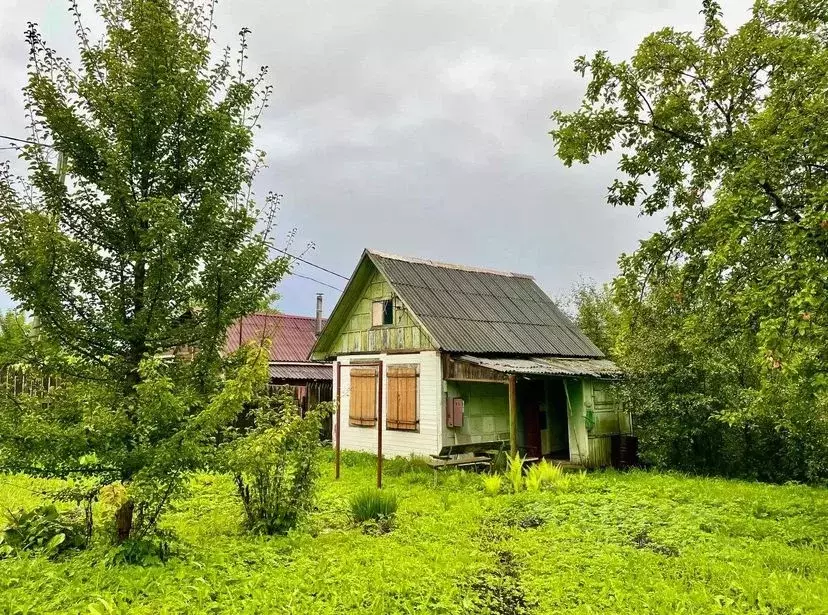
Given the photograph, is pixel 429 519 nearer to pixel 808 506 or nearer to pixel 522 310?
pixel 808 506

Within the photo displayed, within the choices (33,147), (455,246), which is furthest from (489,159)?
(33,147)

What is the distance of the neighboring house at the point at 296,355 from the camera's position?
58.9 ft

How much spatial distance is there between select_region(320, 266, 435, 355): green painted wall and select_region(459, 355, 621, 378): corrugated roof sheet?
56.4 inches

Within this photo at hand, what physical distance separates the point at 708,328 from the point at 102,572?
7861 mm

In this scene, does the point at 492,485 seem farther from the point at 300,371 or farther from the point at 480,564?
the point at 300,371

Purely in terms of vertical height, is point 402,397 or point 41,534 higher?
point 402,397

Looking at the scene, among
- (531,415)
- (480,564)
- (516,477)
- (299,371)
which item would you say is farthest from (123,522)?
(299,371)

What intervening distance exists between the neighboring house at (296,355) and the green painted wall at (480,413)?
605 cm

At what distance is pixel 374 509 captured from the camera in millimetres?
7215

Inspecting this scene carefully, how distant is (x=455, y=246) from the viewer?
32.7 m

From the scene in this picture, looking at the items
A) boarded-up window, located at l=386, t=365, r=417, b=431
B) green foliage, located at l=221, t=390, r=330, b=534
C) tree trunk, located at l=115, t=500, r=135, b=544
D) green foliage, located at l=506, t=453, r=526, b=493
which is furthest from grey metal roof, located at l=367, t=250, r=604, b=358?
tree trunk, located at l=115, t=500, r=135, b=544

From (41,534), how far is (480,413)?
30.1 ft

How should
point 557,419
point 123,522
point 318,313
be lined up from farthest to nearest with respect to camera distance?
1. point 318,313
2. point 557,419
3. point 123,522

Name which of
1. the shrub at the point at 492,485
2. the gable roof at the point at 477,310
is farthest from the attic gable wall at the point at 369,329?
the shrub at the point at 492,485
